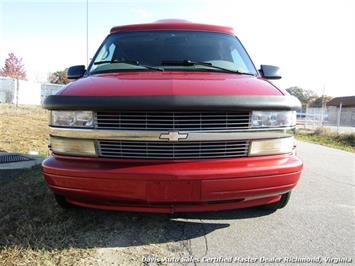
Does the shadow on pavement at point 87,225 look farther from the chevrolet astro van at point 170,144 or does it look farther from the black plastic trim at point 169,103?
the black plastic trim at point 169,103

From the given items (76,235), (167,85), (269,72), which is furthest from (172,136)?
(269,72)

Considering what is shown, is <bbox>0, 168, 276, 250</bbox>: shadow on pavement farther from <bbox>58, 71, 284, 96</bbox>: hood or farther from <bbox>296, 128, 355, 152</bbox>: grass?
<bbox>296, 128, 355, 152</bbox>: grass

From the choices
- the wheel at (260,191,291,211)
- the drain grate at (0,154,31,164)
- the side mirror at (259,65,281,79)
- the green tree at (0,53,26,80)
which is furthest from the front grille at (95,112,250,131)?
the green tree at (0,53,26,80)

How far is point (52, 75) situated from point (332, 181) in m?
77.5

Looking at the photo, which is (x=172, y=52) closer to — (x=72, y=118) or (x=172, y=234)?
(x=72, y=118)

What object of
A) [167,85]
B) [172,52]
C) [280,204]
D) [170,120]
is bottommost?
[280,204]

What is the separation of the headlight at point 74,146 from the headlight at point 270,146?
123 cm

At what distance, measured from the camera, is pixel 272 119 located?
2736mm

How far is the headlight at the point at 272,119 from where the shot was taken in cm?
267

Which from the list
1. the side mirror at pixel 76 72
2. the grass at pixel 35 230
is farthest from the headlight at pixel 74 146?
the side mirror at pixel 76 72

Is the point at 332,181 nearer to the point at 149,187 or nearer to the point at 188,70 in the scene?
the point at 188,70

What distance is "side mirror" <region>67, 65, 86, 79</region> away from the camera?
156 inches

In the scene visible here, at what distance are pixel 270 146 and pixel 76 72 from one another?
7.89 feet

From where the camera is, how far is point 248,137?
265 centimetres
